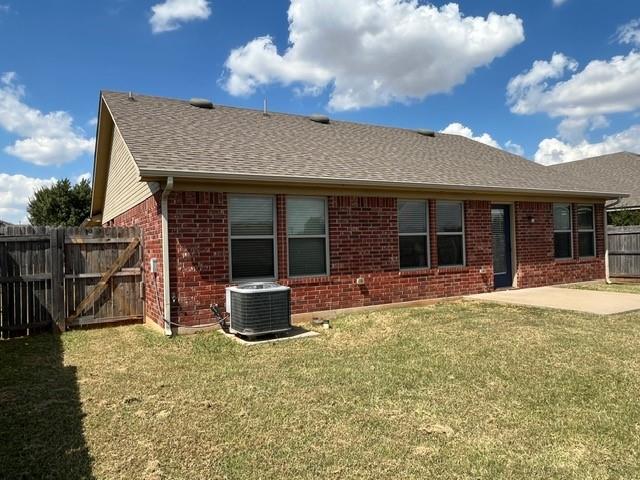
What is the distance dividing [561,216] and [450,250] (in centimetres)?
437

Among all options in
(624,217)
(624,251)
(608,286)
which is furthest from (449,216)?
(624,217)

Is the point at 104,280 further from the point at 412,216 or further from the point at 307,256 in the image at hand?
the point at 412,216

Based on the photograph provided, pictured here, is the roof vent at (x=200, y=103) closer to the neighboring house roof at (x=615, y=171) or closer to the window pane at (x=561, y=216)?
the window pane at (x=561, y=216)

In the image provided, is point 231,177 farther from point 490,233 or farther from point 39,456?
point 490,233

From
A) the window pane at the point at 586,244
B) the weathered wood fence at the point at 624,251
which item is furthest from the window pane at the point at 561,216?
the weathered wood fence at the point at 624,251

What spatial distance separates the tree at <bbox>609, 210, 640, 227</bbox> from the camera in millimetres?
18594

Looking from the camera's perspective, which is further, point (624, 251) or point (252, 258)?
point (624, 251)

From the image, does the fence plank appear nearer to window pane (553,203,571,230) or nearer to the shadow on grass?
the shadow on grass

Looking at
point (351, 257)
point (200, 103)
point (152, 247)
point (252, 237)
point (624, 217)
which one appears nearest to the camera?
point (252, 237)

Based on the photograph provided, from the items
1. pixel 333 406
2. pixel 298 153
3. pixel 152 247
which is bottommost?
pixel 333 406

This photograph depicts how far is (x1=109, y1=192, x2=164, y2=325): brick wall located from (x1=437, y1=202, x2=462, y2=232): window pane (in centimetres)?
611

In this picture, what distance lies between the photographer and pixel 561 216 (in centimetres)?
1291

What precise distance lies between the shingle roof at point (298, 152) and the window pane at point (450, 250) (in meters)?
1.26

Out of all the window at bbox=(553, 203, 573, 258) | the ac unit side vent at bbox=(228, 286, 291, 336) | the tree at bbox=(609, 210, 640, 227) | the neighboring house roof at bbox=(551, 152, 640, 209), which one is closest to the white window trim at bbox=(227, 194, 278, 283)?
the ac unit side vent at bbox=(228, 286, 291, 336)
